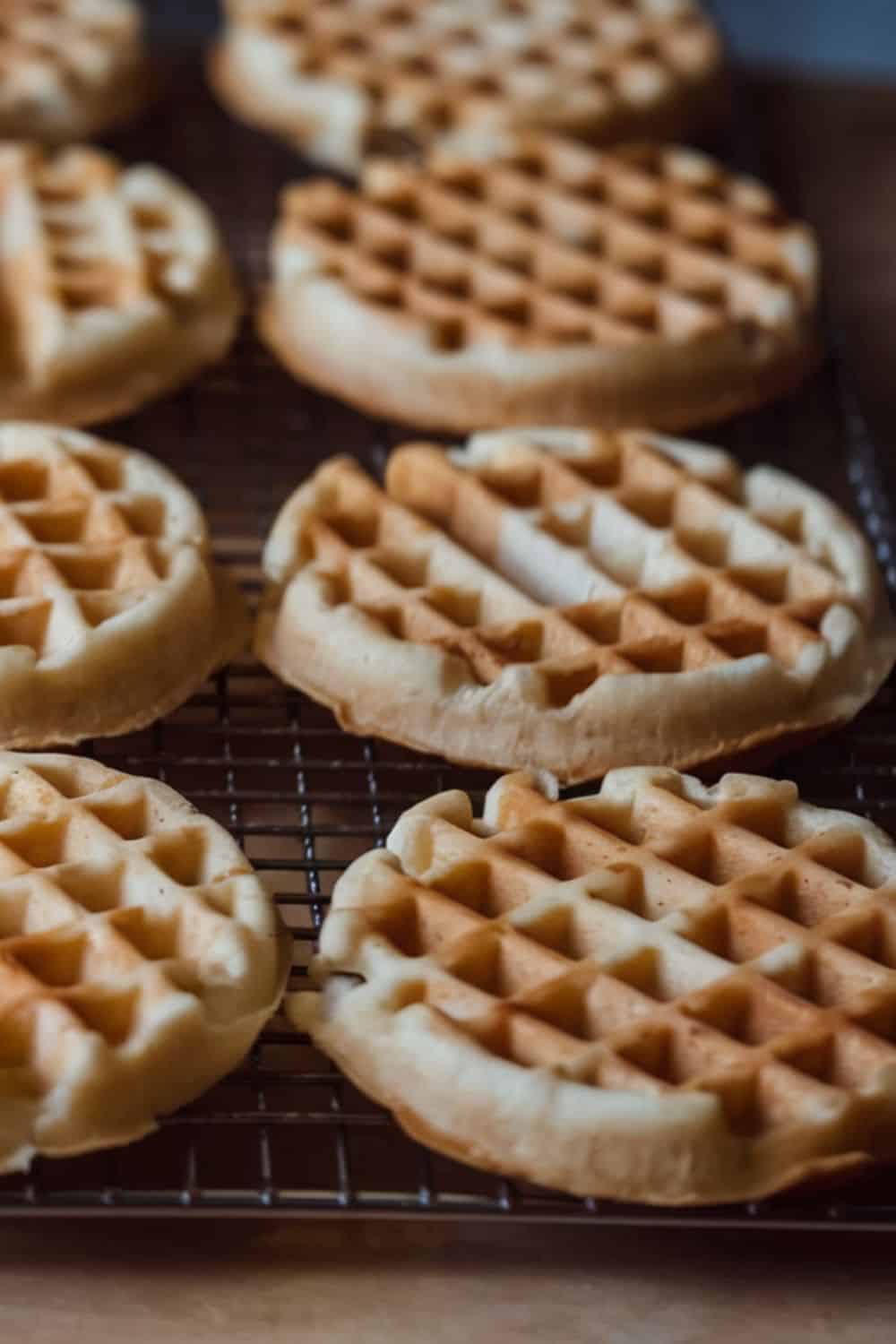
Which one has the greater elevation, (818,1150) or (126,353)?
(818,1150)

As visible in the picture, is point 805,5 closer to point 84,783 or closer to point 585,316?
point 585,316

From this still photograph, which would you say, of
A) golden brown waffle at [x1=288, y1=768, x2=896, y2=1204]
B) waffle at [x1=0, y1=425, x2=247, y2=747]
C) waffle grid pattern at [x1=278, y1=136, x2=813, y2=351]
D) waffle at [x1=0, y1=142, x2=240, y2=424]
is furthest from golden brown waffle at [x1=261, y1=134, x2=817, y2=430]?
golden brown waffle at [x1=288, y1=768, x2=896, y2=1204]

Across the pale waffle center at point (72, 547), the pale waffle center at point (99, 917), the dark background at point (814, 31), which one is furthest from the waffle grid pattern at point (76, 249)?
the dark background at point (814, 31)

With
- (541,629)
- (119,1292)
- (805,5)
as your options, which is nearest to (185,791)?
(541,629)

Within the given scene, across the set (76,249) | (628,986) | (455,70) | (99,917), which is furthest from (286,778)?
(455,70)

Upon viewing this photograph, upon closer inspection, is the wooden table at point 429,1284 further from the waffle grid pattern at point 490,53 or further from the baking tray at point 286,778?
the waffle grid pattern at point 490,53

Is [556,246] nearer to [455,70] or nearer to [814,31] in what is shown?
[455,70]
